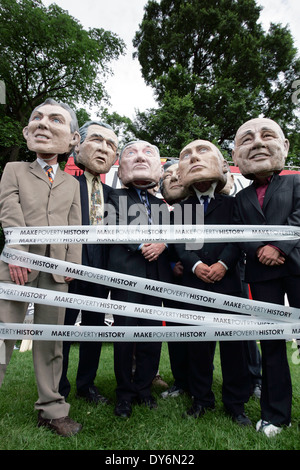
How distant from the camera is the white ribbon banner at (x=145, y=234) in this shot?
2389mm

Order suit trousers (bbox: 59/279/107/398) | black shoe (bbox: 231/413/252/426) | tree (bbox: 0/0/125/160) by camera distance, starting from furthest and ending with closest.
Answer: tree (bbox: 0/0/125/160), suit trousers (bbox: 59/279/107/398), black shoe (bbox: 231/413/252/426)

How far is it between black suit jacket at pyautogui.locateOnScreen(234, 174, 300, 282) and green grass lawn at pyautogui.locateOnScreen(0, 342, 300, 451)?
0.72m

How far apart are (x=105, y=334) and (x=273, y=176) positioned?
1.89 meters

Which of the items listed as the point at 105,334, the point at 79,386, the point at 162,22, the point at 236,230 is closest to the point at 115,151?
the point at 236,230

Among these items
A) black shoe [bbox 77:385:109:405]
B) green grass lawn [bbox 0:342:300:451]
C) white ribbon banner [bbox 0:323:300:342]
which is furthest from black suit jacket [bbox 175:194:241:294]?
black shoe [bbox 77:385:109:405]

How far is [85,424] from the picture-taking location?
255 cm

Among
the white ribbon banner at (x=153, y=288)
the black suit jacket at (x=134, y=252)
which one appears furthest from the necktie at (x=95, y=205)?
the white ribbon banner at (x=153, y=288)

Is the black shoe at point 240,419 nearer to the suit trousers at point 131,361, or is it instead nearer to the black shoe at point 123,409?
the suit trousers at point 131,361

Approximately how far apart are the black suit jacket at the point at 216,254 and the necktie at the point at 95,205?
2.63 feet

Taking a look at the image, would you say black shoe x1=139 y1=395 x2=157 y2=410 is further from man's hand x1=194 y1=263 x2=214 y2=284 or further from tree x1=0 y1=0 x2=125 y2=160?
tree x1=0 y1=0 x2=125 y2=160

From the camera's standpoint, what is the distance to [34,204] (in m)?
2.51

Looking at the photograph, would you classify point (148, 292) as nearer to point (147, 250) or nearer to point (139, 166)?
point (147, 250)

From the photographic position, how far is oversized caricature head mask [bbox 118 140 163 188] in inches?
118

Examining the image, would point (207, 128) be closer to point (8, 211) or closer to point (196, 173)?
point (196, 173)
